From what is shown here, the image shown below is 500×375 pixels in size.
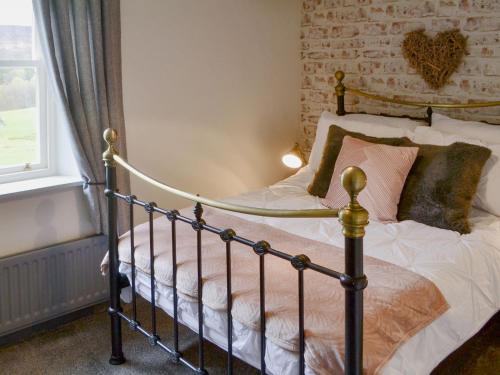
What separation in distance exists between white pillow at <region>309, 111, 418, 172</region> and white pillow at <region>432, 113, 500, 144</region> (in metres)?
0.13

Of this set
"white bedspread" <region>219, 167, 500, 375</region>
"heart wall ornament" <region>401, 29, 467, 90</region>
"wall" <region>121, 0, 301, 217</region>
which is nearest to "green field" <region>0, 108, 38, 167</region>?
"wall" <region>121, 0, 301, 217</region>

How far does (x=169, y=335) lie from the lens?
2.75m

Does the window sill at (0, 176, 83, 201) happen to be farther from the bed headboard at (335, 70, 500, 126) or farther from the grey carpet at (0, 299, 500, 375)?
the bed headboard at (335, 70, 500, 126)

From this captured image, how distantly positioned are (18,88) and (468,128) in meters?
2.23

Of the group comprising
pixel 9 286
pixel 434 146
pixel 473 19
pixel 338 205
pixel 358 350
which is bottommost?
pixel 9 286

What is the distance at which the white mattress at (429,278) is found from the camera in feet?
5.83

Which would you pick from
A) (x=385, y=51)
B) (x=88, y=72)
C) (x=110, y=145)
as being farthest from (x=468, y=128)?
(x=88, y=72)

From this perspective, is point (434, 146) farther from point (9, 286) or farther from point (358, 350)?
point (9, 286)

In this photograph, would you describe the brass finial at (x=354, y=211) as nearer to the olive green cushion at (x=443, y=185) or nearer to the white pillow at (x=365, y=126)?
the olive green cushion at (x=443, y=185)

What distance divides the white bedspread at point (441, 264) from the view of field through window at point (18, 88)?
124cm

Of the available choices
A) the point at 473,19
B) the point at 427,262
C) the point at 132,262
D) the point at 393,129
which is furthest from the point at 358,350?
the point at 473,19

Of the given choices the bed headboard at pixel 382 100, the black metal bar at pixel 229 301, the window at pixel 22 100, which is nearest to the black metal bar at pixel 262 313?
the black metal bar at pixel 229 301

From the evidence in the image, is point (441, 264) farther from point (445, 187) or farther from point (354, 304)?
point (354, 304)

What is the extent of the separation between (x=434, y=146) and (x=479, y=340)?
0.93m
